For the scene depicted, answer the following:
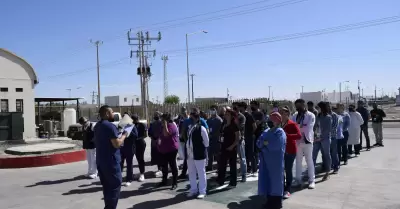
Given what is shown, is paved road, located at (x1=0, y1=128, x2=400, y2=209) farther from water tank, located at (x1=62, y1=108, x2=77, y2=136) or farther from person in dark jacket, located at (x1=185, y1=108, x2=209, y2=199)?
water tank, located at (x1=62, y1=108, x2=77, y2=136)

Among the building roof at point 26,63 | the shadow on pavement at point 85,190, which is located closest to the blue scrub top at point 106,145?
the shadow on pavement at point 85,190

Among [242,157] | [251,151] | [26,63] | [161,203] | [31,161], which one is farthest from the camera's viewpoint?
[26,63]

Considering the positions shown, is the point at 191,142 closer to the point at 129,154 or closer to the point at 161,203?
the point at 161,203

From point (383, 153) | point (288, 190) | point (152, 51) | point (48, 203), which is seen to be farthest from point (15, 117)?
point (152, 51)

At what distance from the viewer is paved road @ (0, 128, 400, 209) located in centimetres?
683

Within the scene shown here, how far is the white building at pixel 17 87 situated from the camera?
2158 cm

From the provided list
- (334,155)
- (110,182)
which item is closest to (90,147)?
(110,182)

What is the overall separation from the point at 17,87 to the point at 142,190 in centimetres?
1708

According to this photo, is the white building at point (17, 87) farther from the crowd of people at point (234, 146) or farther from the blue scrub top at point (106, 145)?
the blue scrub top at point (106, 145)

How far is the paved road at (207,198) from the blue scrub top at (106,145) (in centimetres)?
171

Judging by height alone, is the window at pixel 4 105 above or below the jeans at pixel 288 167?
above

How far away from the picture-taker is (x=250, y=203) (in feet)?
22.7

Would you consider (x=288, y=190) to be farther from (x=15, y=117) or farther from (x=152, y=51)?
(x=152, y=51)

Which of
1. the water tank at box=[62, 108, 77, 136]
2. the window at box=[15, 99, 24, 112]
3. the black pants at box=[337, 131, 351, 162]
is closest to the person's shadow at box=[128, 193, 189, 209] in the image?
the black pants at box=[337, 131, 351, 162]
